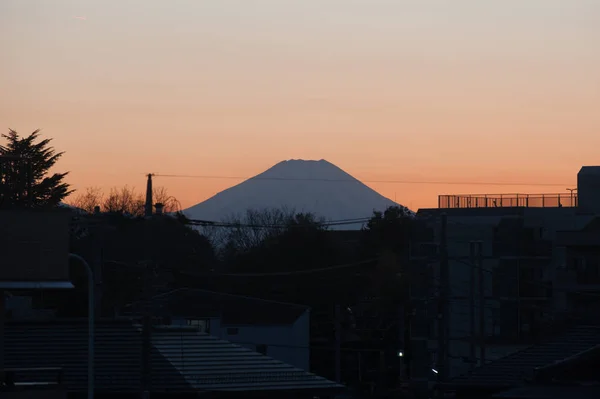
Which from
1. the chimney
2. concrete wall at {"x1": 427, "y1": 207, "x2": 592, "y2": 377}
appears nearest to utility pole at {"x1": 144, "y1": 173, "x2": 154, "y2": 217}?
the chimney

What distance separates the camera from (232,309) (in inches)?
1977

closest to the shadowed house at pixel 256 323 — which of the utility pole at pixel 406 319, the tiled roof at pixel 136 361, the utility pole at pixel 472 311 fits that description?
the utility pole at pixel 406 319

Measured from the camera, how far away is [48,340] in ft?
83.2

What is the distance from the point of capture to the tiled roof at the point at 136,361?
23.8 metres

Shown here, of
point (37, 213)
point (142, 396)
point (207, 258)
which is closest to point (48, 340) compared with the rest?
point (142, 396)

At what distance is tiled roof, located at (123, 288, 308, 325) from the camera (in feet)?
161

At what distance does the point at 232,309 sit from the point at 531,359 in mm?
30962

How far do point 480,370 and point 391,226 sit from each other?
153 ft

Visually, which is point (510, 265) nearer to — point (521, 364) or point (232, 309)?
point (232, 309)

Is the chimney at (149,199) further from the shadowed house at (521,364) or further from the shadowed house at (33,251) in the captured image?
the shadowed house at (521,364)

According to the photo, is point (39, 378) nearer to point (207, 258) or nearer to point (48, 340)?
point (48, 340)

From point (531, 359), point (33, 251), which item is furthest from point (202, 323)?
point (33, 251)

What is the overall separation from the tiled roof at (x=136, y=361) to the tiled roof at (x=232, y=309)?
21981 mm

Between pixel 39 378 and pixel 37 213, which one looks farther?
pixel 39 378
